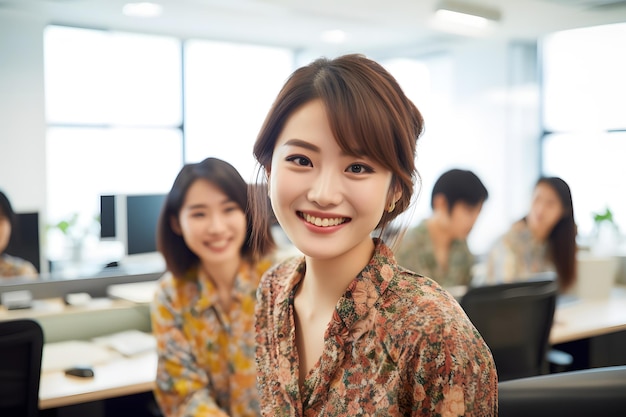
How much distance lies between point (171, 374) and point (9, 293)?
1.40 metres

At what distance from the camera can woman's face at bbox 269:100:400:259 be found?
836mm

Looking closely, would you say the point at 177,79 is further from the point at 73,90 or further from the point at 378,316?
the point at 378,316

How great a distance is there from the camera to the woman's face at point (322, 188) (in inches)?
32.9

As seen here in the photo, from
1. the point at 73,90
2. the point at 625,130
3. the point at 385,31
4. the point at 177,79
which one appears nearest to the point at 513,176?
the point at 385,31

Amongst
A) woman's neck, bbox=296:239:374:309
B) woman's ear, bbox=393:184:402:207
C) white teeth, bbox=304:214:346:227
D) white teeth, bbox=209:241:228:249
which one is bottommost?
white teeth, bbox=209:241:228:249

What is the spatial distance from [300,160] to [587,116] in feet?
12.2

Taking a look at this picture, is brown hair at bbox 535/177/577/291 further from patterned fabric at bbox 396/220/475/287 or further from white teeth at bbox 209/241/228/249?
white teeth at bbox 209/241/228/249

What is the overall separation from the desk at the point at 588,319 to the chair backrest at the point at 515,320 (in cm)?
25

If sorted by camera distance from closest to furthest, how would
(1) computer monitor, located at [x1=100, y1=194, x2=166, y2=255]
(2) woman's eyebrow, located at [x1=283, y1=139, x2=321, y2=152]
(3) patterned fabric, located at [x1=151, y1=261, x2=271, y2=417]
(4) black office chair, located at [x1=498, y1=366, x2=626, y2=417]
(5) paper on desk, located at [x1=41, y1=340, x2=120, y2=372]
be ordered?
(4) black office chair, located at [x1=498, y1=366, x2=626, y2=417], (2) woman's eyebrow, located at [x1=283, y1=139, x2=321, y2=152], (3) patterned fabric, located at [x1=151, y1=261, x2=271, y2=417], (5) paper on desk, located at [x1=41, y1=340, x2=120, y2=372], (1) computer monitor, located at [x1=100, y1=194, x2=166, y2=255]

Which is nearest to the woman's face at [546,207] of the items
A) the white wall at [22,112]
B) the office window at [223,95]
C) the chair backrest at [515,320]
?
the chair backrest at [515,320]

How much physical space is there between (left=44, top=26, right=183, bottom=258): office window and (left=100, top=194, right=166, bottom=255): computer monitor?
2020 millimetres

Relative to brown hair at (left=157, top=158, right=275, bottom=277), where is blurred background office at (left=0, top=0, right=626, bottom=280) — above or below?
above

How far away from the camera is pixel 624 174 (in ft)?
8.87

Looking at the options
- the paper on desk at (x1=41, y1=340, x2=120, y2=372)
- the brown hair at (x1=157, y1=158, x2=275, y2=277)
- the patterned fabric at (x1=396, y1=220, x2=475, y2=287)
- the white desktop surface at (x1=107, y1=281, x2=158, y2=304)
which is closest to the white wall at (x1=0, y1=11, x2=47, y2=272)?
the white desktop surface at (x1=107, y1=281, x2=158, y2=304)
